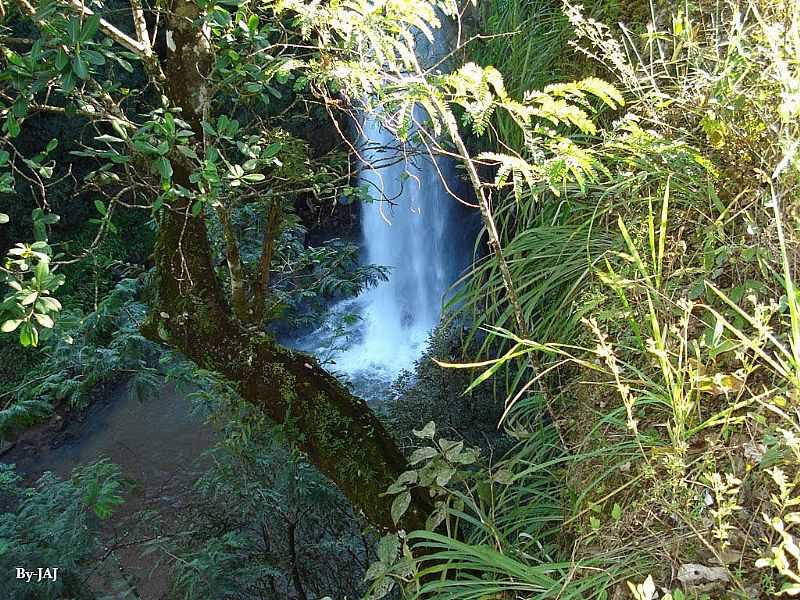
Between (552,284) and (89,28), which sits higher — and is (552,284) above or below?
below

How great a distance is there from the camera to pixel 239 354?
8.00 ft

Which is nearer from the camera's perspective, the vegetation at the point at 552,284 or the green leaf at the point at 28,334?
the vegetation at the point at 552,284

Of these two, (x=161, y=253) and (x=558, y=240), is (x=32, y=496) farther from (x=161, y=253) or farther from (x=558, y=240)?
(x=558, y=240)

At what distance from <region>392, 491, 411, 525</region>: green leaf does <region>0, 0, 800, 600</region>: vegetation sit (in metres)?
0.01

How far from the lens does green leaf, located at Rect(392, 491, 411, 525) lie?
1809 millimetres

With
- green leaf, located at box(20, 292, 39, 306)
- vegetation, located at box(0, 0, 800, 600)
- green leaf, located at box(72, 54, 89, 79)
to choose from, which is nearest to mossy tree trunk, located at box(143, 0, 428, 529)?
vegetation, located at box(0, 0, 800, 600)

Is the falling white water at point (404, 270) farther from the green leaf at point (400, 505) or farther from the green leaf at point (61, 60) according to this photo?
the green leaf at point (61, 60)

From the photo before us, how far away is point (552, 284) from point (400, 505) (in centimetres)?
74

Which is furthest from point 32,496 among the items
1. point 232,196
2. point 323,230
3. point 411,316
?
point 323,230

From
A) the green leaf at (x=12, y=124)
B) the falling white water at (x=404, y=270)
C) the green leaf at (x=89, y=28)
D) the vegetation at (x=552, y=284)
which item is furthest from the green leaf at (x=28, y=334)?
the falling white water at (x=404, y=270)

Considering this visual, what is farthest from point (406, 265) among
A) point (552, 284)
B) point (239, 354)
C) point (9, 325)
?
point (9, 325)

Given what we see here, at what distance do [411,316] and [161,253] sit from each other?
258 inches

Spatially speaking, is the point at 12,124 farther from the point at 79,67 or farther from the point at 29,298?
the point at 29,298

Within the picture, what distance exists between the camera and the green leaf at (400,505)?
1809 mm
